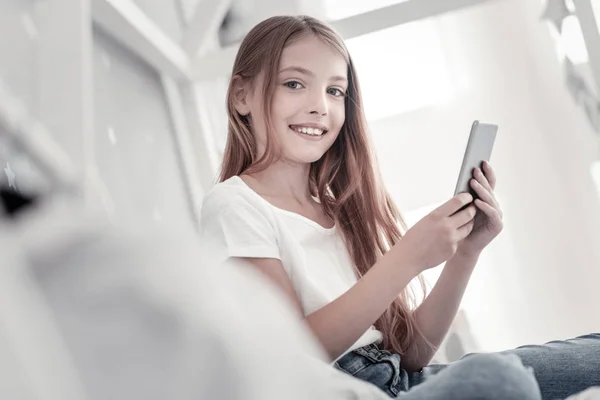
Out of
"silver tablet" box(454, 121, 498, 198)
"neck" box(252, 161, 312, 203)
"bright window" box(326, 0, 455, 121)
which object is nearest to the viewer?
"silver tablet" box(454, 121, 498, 198)

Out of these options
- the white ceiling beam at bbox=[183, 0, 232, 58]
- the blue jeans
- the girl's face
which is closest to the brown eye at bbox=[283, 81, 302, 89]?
the girl's face

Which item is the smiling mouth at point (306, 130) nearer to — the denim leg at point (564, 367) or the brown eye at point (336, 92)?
the brown eye at point (336, 92)

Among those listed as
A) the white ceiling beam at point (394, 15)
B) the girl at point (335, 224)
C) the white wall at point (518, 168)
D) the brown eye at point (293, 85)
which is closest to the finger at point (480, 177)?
the girl at point (335, 224)

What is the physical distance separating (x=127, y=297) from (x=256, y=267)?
27.3 inches

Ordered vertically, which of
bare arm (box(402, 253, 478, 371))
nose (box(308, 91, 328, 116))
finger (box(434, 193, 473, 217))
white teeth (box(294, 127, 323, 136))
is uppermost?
nose (box(308, 91, 328, 116))

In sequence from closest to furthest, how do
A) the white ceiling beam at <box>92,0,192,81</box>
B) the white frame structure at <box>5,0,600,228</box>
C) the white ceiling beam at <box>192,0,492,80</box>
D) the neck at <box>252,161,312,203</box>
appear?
the neck at <box>252,161,312,203</box> → the white frame structure at <box>5,0,600,228</box> → the white ceiling beam at <box>92,0,192,81</box> → the white ceiling beam at <box>192,0,492,80</box>

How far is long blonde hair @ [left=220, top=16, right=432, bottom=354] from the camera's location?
1.29 m

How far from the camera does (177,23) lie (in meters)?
2.42

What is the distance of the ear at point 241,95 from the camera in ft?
4.42

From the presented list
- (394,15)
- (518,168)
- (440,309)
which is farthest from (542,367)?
(518,168)

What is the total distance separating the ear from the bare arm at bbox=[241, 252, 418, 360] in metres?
0.48

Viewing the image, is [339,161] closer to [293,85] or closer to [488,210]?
[293,85]

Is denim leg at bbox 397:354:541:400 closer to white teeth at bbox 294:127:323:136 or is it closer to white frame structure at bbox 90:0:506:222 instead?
white teeth at bbox 294:127:323:136

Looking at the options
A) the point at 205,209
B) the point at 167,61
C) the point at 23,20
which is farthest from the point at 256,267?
the point at 167,61
